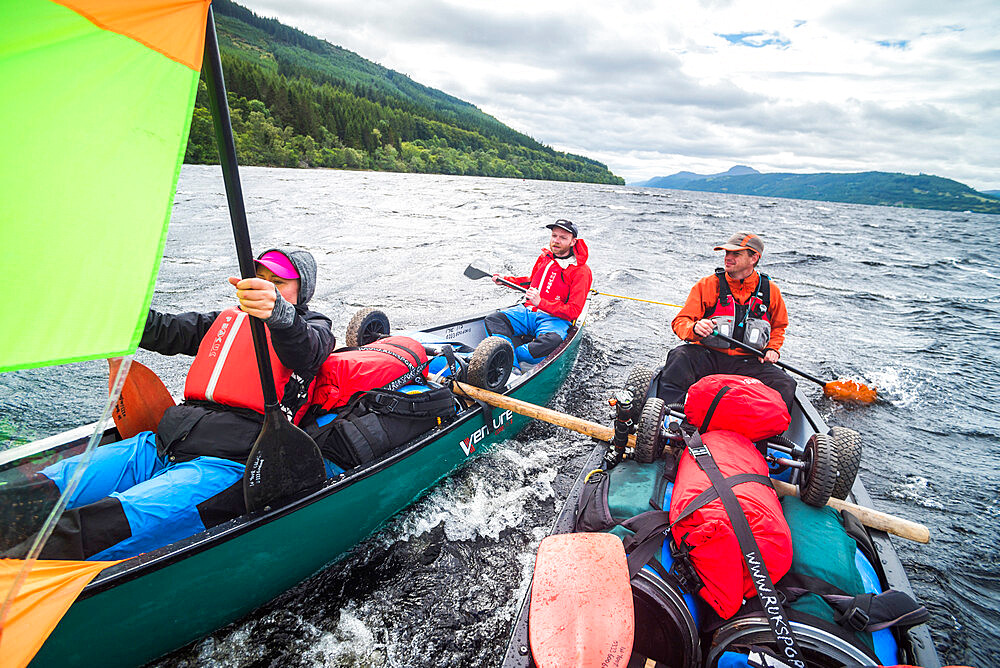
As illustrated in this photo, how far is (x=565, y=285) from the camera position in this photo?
679cm

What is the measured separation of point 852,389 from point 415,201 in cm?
2963

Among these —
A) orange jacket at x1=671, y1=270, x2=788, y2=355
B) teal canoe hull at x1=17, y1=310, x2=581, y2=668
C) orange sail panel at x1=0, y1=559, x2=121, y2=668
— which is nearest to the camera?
orange sail panel at x1=0, y1=559, x2=121, y2=668

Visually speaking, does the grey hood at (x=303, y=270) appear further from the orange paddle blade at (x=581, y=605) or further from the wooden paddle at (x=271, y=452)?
the orange paddle blade at (x=581, y=605)

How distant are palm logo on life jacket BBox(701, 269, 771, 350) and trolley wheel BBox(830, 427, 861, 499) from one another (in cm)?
160

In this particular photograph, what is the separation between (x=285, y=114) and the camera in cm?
5581

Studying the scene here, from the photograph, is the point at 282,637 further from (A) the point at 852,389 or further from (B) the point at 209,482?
(A) the point at 852,389

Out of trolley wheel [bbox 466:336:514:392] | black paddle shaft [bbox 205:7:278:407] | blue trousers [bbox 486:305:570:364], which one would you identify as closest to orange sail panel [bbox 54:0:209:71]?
black paddle shaft [bbox 205:7:278:407]

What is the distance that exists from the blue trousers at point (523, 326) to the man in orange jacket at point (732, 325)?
2.06m

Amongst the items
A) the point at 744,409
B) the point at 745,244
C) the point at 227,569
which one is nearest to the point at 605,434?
the point at 744,409

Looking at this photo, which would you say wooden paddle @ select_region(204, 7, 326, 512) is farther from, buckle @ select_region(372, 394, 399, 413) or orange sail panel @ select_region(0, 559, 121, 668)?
orange sail panel @ select_region(0, 559, 121, 668)

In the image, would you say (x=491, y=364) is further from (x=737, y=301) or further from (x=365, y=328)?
(x=737, y=301)

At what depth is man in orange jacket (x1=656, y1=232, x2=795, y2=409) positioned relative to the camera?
438 centimetres

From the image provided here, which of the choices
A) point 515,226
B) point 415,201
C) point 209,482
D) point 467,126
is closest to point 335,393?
point 209,482

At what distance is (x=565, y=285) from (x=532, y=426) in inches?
85.9
